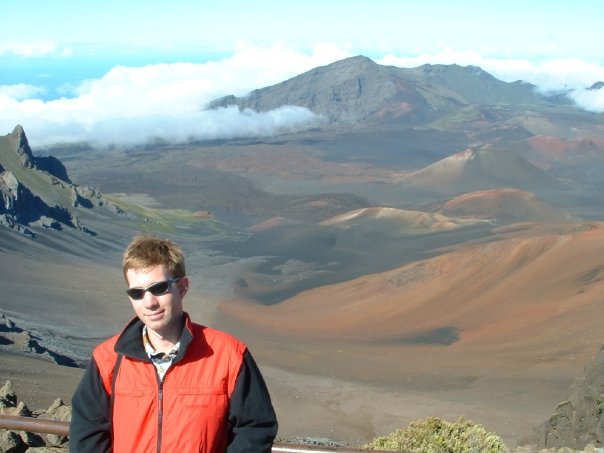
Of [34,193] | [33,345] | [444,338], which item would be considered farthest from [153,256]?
[34,193]

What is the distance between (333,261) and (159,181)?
7171cm

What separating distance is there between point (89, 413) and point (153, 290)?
70 cm

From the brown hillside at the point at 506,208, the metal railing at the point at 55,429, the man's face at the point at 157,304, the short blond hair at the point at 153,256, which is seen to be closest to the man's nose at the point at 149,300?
the man's face at the point at 157,304

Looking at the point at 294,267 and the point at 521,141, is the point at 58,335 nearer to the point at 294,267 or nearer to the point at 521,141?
the point at 294,267

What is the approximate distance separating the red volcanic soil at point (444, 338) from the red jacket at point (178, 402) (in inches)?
814

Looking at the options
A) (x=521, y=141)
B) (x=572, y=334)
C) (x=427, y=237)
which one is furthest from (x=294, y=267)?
(x=521, y=141)

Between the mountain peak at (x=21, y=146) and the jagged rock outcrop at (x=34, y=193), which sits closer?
the jagged rock outcrop at (x=34, y=193)

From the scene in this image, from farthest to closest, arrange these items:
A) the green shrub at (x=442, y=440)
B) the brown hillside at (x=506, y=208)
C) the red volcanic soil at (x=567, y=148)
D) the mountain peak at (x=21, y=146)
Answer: the red volcanic soil at (x=567, y=148), the brown hillside at (x=506, y=208), the mountain peak at (x=21, y=146), the green shrub at (x=442, y=440)

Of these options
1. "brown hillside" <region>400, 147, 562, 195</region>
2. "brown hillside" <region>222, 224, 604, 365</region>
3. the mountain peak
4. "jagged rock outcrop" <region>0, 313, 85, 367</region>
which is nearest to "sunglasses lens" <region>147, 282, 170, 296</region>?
"jagged rock outcrop" <region>0, 313, 85, 367</region>

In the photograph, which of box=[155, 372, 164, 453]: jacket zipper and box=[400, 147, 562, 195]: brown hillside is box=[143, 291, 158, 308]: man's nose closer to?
box=[155, 372, 164, 453]: jacket zipper

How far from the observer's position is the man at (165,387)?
411cm

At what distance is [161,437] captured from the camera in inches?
162

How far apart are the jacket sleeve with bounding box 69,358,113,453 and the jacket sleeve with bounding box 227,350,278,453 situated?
65 centimetres

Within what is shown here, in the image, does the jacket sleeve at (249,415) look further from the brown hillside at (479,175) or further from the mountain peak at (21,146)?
the brown hillside at (479,175)
